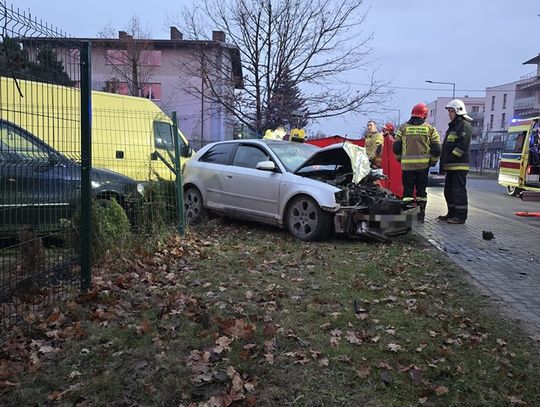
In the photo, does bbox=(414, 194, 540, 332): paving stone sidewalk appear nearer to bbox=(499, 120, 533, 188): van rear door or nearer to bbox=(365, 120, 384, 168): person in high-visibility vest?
bbox=(365, 120, 384, 168): person in high-visibility vest

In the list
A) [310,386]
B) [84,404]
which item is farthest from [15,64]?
[310,386]

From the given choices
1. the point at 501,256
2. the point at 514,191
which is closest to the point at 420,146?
the point at 501,256

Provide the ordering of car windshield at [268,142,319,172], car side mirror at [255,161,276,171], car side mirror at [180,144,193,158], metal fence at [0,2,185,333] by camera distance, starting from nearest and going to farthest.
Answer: metal fence at [0,2,185,333] < car side mirror at [255,161,276,171] < car windshield at [268,142,319,172] < car side mirror at [180,144,193,158]

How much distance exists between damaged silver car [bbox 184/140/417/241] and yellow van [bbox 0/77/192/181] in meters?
0.96

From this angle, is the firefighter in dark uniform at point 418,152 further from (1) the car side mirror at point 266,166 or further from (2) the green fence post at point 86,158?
(2) the green fence post at point 86,158

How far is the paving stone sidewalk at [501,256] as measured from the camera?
4700 millimetres

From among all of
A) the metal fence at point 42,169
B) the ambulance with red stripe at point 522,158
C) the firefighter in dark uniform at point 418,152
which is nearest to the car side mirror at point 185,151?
the firefighter in dark uniform at point 418,152

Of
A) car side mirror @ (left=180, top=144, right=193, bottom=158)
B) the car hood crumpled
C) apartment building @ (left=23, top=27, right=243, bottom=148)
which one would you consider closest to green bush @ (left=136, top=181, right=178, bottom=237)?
the car hood crumpled

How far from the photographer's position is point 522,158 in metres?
17.2

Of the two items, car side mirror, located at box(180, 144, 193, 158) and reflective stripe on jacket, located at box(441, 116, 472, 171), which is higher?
reflective stripe on jacket, located at box(441, 116, 472, 171)

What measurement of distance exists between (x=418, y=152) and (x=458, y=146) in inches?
28.4

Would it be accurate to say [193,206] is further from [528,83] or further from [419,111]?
[528,83]

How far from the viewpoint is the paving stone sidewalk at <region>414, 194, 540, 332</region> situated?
4.70 meters

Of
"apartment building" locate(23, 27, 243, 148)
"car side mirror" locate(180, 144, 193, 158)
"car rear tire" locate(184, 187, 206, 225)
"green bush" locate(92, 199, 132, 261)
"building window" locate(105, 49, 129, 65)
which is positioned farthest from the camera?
"building window" locate(105, 49, 129, 65)
